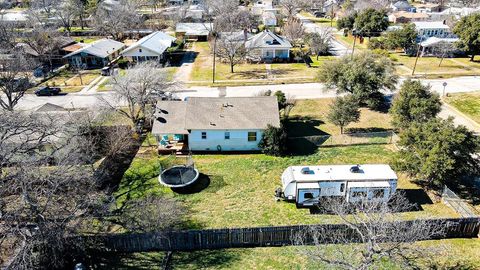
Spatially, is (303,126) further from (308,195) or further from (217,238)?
(217,238)

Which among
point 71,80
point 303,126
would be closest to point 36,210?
point 303,126

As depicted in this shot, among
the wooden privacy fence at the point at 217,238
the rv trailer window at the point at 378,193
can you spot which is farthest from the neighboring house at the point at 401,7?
the wooden privacy fence at the point at 217,238

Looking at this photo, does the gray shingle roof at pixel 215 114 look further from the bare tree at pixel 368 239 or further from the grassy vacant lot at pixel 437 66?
the grassy vacant lot at pixel 437 66

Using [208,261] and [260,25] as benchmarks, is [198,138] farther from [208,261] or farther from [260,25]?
[260,25]

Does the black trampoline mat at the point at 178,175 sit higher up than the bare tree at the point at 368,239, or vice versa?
the bare tree at the point at 368,239

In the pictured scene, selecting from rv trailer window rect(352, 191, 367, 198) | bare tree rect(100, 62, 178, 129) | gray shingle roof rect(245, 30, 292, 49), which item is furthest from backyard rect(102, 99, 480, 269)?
gray shingle roof rect(245, 30, 292, 49)

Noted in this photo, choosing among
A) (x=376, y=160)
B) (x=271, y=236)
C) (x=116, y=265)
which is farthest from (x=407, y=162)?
(x=116, y=265)
